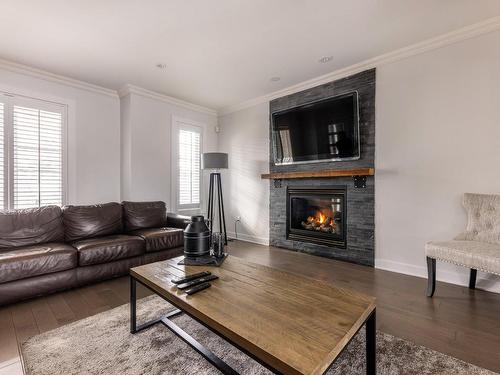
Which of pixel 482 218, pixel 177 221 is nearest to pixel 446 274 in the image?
pixel 482 218

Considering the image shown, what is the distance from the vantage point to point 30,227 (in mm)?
2877

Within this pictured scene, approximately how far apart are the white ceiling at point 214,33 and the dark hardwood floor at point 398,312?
8.72ft

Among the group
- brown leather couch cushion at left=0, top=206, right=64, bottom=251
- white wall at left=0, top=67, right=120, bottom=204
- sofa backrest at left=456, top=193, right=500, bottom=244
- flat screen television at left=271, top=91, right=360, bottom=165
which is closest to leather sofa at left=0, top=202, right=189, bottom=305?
brown leather couch cushion at left=0, top=206, right=64, bottom=251

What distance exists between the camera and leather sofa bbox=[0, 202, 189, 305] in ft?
7.74

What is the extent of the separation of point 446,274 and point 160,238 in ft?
11.0

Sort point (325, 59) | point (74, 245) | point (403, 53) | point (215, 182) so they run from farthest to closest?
point (215, 182) < point (325, 59) < point (403, 53) < point (74, 245)

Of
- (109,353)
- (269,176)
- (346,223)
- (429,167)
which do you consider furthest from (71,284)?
(429,167)

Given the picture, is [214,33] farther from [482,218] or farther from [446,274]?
[446,274]

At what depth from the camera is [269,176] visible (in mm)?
4367

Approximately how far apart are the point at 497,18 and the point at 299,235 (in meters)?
3.32

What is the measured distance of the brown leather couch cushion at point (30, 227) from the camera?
2.75 meters

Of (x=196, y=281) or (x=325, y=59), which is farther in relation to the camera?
(x=325, y=59)

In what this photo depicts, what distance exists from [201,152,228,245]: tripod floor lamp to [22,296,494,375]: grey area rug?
2.22 m

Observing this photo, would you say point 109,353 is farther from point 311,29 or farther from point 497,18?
point 497,18
